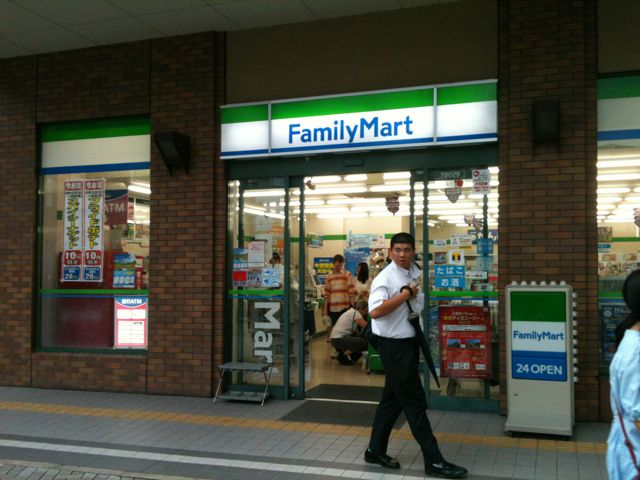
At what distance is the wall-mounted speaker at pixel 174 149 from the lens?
743 cm

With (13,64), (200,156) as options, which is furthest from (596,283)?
(13,64)

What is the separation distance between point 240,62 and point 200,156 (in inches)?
47.6

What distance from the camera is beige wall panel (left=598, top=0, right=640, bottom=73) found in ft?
20.7

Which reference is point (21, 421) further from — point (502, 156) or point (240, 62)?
point (502, 156)

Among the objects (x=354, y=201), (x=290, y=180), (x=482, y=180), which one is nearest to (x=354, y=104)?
(x=290, y=180)

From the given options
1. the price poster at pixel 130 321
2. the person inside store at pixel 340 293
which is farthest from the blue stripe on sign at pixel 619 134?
the price poster at pixel 130 321

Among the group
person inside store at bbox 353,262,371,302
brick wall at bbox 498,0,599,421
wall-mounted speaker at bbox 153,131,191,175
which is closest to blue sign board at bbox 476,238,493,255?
brick wall at bbox 498,0,599,421

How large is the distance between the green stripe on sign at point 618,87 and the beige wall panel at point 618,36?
11 cm

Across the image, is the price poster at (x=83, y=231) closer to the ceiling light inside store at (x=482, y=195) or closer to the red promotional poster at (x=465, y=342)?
the red promotional poster at (x=465, y=342)

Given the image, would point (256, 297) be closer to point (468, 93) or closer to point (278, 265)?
point (278, 265)

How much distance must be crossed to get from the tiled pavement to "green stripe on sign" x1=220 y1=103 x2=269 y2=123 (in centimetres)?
326

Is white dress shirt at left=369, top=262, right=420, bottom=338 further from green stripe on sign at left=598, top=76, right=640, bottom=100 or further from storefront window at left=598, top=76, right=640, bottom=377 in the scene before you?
green stripe on sign at left=598, top=76, right=640, bottom=100

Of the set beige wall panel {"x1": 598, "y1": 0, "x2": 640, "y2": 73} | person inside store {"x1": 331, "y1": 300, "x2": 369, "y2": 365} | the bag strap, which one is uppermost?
beige wall panel {"x1": 598, "y1": 0, "x2": 640, "y2": 73}

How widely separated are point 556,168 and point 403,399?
9.85 feet
